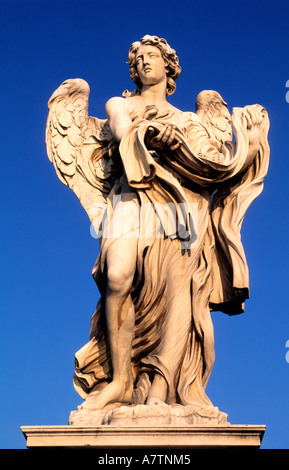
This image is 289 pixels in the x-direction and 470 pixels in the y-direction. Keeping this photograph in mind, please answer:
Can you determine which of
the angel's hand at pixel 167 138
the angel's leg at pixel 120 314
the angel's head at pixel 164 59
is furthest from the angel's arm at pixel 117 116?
the angel's leg at pixel 120 314

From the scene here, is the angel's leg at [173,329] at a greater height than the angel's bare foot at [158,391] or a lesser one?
greater

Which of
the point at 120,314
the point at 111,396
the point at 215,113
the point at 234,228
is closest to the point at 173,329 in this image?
the point at 120,314

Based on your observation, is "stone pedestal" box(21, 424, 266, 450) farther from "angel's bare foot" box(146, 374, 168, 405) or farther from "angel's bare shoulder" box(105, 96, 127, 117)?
"angel's bare shoulder" box(105, 96, 127, 117)

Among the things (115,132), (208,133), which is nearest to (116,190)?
(115,132)

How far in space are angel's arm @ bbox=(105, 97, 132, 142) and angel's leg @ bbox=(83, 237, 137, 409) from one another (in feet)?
3.26

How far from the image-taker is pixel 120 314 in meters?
6.91

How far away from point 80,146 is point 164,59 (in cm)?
114

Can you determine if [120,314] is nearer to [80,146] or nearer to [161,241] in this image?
[161,241]

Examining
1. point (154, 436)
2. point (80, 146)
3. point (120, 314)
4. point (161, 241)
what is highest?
point (80, 146)

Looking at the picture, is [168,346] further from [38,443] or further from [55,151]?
[55,151]

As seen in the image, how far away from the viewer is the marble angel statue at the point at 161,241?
270 inches

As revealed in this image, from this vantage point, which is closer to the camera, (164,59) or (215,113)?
(164,59)

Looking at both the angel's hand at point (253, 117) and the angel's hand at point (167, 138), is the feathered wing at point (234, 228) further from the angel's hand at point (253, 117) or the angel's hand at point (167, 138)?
the angel's hand at point (167, 138)

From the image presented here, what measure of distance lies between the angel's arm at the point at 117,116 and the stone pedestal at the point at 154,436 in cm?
255
